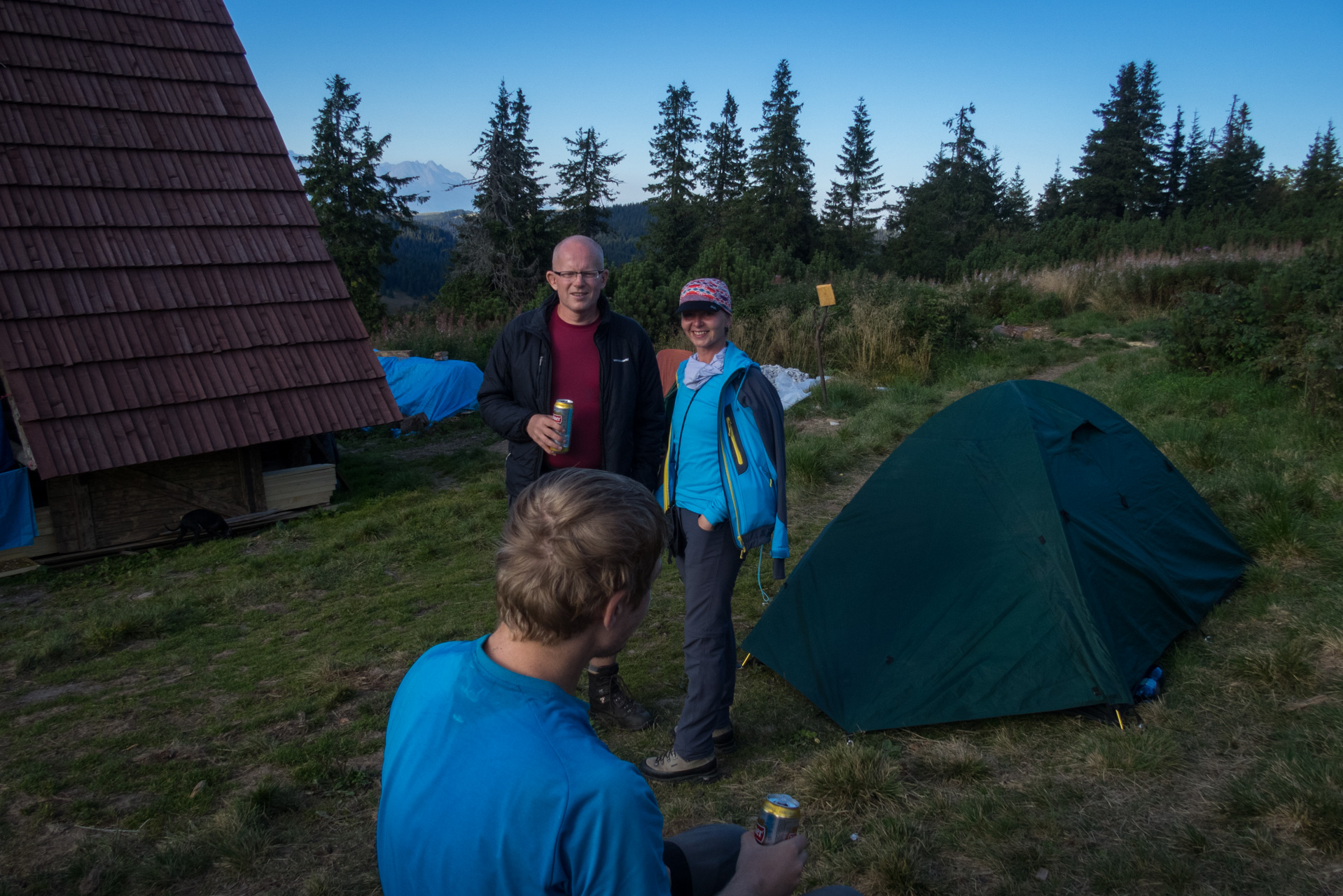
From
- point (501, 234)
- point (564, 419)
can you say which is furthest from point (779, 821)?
point (501, 234)

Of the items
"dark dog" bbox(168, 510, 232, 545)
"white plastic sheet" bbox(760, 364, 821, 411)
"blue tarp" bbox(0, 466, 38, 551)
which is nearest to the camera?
"blue tarp" bbox(0, 466, 38, 551)

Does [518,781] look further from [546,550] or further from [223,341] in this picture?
[223,341]

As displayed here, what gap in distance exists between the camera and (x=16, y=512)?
19.4ft

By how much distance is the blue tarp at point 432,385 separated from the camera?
1062cm

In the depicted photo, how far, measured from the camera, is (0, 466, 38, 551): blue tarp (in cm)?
588

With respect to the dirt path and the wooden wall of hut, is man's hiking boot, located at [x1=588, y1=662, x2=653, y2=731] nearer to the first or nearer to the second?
the wooden wall of hut

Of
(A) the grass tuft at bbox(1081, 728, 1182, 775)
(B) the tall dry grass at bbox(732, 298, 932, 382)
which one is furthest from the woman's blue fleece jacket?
(B) the tall dry grass at bbox(732, 298, 932, 382)

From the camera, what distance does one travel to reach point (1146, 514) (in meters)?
4.02

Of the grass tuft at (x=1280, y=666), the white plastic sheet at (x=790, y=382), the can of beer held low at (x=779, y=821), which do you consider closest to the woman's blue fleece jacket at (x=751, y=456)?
the can of beer held low at (x=779, y=821)

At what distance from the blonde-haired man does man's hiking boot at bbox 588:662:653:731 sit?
6.95 ft

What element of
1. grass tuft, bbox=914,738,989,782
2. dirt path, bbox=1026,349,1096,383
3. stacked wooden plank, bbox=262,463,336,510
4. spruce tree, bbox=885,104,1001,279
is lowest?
grass tuft, bbox=914,738,989,782

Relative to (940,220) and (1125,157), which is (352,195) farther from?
(1125,157)

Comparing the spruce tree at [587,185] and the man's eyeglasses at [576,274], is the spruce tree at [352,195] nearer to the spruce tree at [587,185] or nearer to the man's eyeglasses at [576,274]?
the spruce tree at [587,185]

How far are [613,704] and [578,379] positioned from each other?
4.64ft
